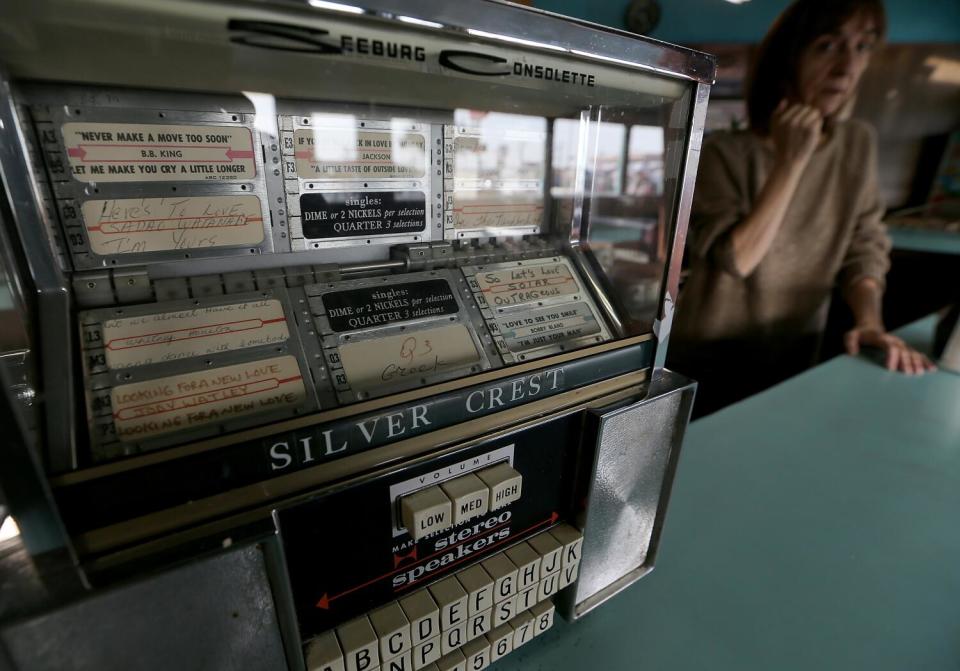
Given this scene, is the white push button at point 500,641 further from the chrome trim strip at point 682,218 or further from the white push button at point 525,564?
the chrome trim strip at point 682,218

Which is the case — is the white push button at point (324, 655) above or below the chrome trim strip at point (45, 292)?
below

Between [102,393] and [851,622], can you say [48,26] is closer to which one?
[102,393]

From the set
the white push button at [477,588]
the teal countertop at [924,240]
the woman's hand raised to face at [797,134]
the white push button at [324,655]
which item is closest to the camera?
the white push button at [324,655]

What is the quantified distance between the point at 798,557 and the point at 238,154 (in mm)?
1387

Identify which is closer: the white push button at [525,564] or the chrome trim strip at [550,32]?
the chrome trim strip at [550,32]

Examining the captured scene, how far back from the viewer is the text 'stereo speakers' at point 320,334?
1.65ft

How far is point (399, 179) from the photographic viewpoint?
2.61 ft

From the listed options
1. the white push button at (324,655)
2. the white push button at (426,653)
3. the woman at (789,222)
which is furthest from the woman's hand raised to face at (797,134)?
the white push button at (324,655)

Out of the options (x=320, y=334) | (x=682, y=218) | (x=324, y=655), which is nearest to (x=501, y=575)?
(x=324, y=655)

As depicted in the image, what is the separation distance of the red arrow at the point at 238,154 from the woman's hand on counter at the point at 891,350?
2573 mm

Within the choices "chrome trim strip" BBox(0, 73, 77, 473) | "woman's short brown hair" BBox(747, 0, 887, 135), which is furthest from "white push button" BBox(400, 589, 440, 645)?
"woman's short brown hair" BBox(747, 0, 887, 135)

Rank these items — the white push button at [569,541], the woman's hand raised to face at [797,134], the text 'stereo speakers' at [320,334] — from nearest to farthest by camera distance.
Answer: the text 'stereo speakers' at [320,334], the white push button at [569,541], the woman's hand raised to face at [797,134]

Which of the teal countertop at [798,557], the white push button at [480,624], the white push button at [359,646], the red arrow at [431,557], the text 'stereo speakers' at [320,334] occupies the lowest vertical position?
the teal countertop at [798,557]

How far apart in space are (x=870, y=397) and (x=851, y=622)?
4.03 feet
